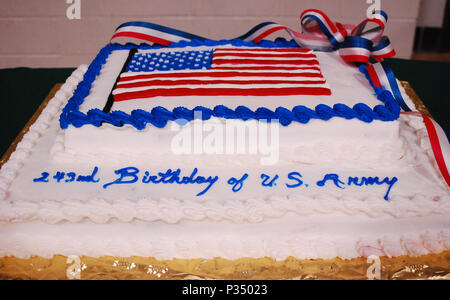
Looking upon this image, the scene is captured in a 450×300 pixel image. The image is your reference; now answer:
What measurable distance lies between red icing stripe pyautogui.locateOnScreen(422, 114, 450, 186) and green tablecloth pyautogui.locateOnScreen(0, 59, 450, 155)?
587 mm

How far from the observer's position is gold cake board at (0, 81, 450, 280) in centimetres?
158

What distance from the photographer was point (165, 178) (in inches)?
69.4

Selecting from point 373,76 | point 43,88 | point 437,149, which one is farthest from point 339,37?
point 43,88

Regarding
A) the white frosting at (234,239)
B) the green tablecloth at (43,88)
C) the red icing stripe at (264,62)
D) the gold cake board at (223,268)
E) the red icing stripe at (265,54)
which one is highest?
the red icing stripe at (265,54)

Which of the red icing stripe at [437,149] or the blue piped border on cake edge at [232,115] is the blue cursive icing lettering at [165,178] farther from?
the red icing stripe at [437,149]

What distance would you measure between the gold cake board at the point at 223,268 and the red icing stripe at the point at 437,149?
0.33 meters

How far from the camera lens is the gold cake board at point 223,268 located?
5.18 ft

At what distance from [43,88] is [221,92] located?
168 centimetres

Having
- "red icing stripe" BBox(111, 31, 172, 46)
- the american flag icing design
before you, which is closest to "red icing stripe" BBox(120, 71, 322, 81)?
the american flag icing design

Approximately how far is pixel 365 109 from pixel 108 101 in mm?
1100

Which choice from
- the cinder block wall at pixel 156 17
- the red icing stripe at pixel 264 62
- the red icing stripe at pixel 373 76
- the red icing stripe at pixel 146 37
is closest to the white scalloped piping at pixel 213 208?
the red icing stripe at pixel 373 76

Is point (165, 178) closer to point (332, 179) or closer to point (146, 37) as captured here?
point (332, 179)

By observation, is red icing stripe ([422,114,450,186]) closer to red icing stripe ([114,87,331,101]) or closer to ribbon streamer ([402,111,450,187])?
ribbon streamer ([402,111,450,187])
